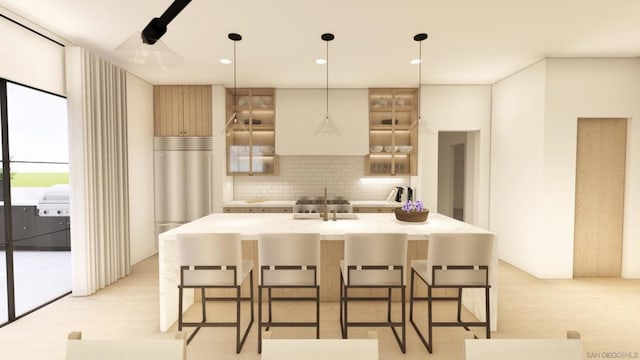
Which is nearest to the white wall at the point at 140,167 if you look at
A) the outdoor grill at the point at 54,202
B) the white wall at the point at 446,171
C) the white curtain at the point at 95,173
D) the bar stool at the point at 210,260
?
the white curtain at the point at 95,173

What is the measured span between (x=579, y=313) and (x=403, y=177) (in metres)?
3.28

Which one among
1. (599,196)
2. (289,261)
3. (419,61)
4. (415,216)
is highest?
(419,61)

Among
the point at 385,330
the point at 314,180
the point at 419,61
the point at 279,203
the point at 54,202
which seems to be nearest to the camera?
the point at 385,330

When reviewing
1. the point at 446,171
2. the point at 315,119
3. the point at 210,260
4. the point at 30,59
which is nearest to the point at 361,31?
the point at 315,119

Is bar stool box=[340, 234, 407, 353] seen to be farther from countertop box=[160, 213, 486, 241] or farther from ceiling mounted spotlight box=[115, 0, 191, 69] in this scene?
ceiling mounted spotlight box=[115, 0, 191, 69]

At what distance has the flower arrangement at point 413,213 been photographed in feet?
10.8

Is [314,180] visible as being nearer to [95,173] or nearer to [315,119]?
[315,119]

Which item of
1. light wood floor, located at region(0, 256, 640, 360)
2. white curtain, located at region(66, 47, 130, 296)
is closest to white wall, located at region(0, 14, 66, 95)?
white curtain, located at region(66, 47, 130, 296)

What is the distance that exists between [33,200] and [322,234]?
12.2 feet

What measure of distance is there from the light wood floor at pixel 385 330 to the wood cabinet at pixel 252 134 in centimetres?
254

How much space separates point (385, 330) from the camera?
2.96 meters

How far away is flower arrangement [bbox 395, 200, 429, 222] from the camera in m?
3.30

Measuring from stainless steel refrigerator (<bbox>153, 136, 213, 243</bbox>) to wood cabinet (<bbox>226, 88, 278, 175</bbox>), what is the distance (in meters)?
0.47

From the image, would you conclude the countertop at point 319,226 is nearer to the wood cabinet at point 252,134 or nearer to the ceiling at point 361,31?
the ceiling at point 361,31
